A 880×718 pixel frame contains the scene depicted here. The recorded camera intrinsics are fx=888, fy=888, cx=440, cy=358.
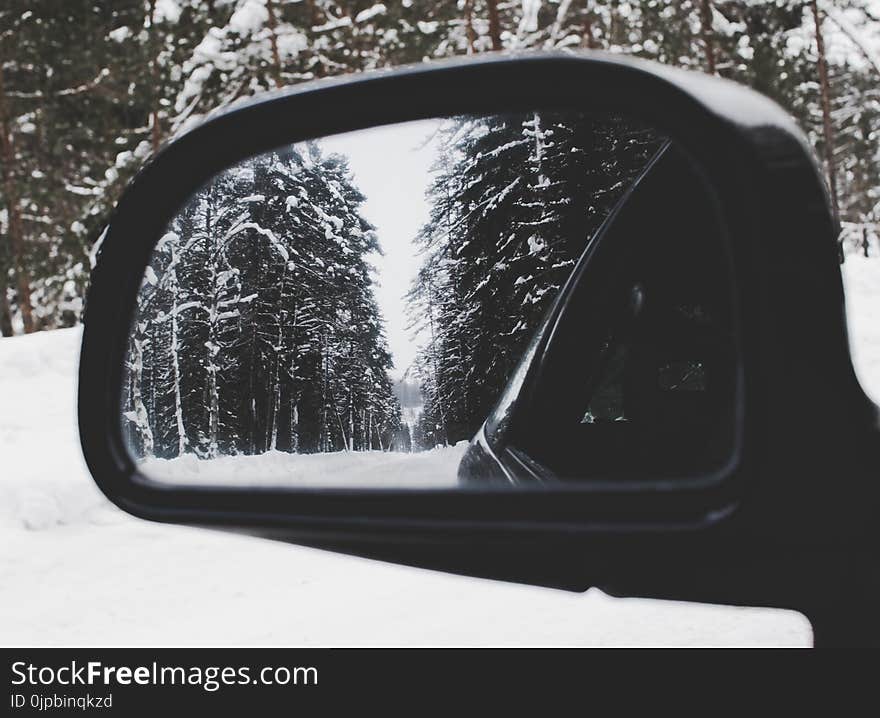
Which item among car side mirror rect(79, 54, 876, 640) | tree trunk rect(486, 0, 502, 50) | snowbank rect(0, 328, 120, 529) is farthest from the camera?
tree trunk rect(486, 0, 502, 50)

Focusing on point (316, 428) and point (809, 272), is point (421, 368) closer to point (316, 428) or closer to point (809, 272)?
point (316, 428)

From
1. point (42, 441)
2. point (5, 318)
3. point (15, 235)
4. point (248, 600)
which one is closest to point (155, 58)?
point (15, 235)

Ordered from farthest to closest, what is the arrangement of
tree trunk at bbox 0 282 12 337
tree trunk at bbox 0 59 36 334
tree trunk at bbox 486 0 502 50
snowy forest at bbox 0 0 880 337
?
tree trunk at bbox 0 282 12 337, tree trunk at bbox 0 59 36 334, snowy forest at bbox 0 0 880 337, tree trunk at bbox 486 0 502 50

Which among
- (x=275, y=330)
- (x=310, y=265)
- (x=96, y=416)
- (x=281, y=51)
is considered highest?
(x=281, y=51)

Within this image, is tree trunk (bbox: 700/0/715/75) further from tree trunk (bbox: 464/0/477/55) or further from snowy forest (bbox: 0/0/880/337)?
tree trunk (bbox: 464/0/477/55)

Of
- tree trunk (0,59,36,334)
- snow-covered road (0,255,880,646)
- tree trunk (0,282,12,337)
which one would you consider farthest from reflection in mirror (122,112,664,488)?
tree trunk (0,282,12,337)

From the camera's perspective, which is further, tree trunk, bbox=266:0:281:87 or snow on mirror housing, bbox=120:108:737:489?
tree trunk, bbox=266:0:281:87

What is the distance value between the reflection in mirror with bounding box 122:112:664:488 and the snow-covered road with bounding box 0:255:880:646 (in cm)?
149

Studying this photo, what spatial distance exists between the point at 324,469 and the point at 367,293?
293mm

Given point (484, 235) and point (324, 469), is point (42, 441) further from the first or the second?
point (484, 235)

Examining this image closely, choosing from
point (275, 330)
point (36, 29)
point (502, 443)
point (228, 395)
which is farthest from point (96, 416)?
point (36, 29)

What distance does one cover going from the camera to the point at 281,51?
19.0 m

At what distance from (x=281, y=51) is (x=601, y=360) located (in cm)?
1883

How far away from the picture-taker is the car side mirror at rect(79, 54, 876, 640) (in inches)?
36.8
